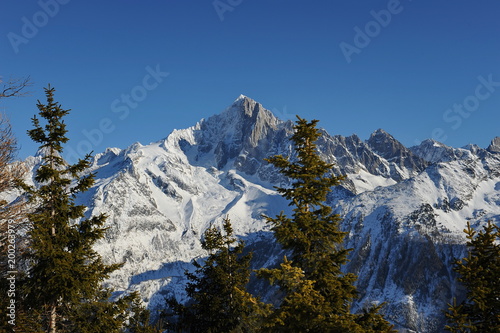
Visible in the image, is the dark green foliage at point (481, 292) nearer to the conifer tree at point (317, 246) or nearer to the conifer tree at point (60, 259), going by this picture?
the conifer tree at point (317, 246)

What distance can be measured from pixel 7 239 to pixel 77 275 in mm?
3630

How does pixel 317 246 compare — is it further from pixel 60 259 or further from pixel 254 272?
pixel 60 259

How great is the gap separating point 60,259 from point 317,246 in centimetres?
1053

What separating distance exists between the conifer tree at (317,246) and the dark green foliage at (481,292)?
154 inches

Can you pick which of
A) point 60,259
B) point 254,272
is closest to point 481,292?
point 254,272

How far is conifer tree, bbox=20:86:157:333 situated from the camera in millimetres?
15938

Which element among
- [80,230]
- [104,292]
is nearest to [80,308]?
[104,292]

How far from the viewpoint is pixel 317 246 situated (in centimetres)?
1633

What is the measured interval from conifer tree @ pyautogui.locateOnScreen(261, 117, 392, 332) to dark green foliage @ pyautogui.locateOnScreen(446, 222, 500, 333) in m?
3.90

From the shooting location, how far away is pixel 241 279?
24.8 metres

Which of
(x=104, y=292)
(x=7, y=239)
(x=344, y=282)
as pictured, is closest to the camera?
(x=7, y=239)

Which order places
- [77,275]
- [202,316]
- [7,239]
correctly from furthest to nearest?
1. [202,316]
2. [77,275]
3. [7,239]

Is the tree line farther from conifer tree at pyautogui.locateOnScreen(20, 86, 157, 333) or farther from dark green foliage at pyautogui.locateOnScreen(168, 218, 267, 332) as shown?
dark green foliage at pyautogui.locateOnScreen(168, 218, 267, 332)

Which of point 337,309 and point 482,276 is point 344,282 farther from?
point 482,276
